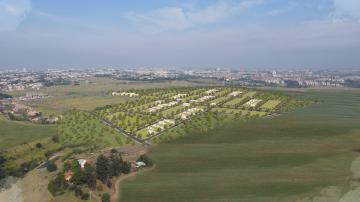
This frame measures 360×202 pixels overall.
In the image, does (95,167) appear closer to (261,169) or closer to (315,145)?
(261,169)

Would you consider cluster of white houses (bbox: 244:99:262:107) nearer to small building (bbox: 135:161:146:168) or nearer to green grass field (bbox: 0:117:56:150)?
green grass field (bbox: 0:117:56:150)

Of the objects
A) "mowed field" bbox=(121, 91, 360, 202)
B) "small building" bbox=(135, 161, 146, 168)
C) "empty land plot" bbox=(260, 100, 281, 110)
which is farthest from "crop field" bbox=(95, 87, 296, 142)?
"small building" bbox=(135, 161, 146, 168)

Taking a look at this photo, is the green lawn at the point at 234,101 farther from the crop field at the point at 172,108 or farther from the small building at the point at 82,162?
the small building at the point at 82,162

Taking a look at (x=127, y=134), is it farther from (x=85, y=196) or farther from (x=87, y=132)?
(x=85, y=196)

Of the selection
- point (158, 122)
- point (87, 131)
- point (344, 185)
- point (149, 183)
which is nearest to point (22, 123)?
point (87, 131)

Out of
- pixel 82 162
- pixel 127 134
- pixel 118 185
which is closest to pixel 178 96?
pixel 127 134
